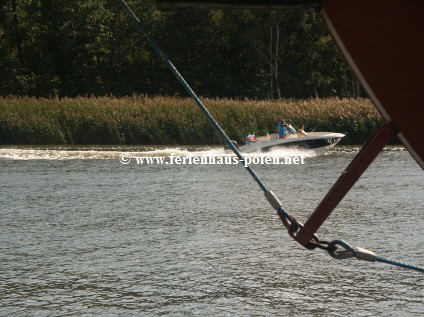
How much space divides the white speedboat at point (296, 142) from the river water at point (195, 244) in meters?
3.36

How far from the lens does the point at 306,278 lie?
11789mm

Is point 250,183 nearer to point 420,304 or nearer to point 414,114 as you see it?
point 420,304

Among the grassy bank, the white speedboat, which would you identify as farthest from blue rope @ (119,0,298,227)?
the grassy bank

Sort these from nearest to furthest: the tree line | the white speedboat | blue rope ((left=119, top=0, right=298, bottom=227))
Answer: blue rope ((left=119, top=0, right=298, bottom=227)), the white speedboat, the tree line

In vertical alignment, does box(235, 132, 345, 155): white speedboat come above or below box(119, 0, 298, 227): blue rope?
below

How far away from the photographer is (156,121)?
120ft

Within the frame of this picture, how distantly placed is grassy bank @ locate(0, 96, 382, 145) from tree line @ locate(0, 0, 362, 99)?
13886mm

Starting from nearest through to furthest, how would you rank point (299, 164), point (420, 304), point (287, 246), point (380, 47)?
1. point (380, 47)
2. point (420, 304)
3. point (287, 246)
4. point (299, 164)

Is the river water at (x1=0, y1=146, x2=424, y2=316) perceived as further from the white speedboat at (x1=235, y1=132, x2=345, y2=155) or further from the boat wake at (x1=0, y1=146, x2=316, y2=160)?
the white speedboat at (x1=235, y1=132, x2=345, y2=155)

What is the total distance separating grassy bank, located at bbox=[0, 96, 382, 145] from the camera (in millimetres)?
36094

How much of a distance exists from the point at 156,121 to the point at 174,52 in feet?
56.5

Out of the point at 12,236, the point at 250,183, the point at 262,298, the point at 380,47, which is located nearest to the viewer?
the point at 380,47

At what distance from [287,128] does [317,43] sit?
21.5m

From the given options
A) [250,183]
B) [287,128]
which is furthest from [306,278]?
[287,128]
